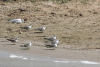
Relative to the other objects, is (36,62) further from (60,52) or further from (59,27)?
(59,27)

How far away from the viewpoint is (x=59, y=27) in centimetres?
1006

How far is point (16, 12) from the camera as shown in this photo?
11758mm

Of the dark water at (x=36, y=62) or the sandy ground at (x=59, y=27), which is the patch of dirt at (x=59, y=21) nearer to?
the sandy ground at (x=59, y=27)

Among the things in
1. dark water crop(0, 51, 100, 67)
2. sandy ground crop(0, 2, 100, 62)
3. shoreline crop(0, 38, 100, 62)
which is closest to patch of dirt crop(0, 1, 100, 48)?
sandy ground crop(0, 2, 100, 62)

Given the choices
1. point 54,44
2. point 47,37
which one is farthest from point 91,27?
point 54,44

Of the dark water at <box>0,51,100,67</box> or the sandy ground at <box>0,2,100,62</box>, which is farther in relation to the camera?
the sandy ground at <box>0,2,100,62</box>

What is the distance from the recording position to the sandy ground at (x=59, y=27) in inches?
307

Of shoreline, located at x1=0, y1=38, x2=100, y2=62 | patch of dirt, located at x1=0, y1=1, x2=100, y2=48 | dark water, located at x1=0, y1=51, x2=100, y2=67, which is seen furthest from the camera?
patch of dirt, located at x1=0, y1=1, x2=100, y2=48

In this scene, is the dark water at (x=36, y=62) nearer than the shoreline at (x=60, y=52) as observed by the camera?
Yes

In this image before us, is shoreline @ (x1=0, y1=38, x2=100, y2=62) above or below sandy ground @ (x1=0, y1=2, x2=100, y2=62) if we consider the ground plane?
below

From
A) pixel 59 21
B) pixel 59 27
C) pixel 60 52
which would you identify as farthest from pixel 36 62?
pixel 59 21

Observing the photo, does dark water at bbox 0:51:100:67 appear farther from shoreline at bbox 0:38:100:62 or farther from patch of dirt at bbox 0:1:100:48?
patch of dirt at bbox 0:1:100:48

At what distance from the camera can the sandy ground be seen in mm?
7809

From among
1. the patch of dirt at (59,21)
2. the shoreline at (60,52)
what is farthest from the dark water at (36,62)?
the patch of dirt at (59,21)
